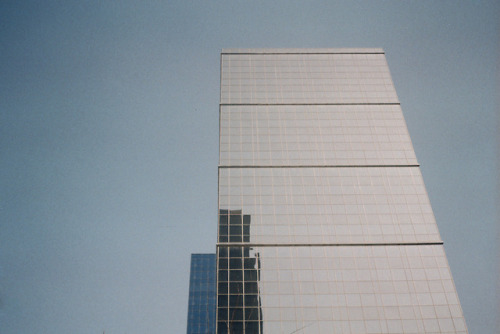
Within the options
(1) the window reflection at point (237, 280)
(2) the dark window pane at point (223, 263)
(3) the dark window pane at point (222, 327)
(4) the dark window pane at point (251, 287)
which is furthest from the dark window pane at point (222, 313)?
(2) the dark window pane at point (223, 263)

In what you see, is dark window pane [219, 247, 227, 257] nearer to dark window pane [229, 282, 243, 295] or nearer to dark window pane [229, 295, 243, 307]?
dark window pane [229, 282, 243, 295]

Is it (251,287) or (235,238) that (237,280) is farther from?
(235,238)

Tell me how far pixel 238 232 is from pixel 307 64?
2372 cm

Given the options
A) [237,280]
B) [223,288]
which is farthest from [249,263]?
[223,288]

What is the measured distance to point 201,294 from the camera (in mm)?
115375

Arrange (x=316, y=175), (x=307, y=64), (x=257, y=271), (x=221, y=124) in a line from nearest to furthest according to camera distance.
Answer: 1. (x=257, y=271)
2. (x=316, y=175)
3. (x=221, y=124)
4. (x=307, y=64)

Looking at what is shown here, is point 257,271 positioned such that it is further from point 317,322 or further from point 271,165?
point 271,165

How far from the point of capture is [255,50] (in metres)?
46.0

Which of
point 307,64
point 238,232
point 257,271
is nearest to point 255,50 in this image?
point 307,64

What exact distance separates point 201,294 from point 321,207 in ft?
300

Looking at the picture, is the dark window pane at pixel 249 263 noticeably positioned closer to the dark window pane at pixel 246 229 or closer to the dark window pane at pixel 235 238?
the dark window pane at pixel 235 238

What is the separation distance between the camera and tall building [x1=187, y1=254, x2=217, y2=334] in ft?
366

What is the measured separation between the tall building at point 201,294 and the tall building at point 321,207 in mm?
81856

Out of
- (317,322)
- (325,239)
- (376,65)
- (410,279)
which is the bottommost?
(317,322)
